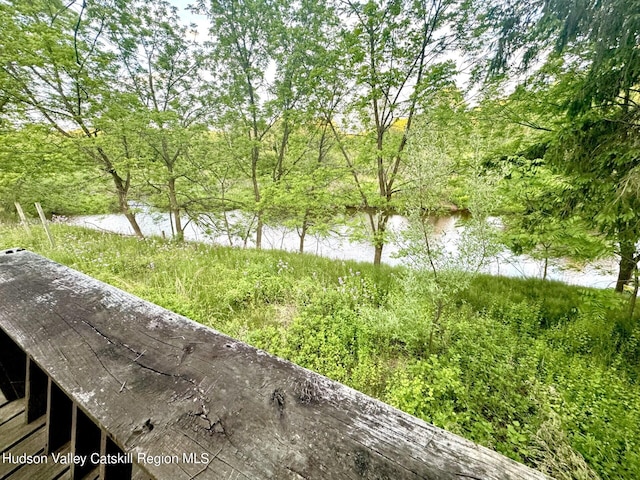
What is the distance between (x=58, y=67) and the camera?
15.4ft

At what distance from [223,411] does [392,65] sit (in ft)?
19.2

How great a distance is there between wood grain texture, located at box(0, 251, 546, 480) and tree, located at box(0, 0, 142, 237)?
19.3 feet

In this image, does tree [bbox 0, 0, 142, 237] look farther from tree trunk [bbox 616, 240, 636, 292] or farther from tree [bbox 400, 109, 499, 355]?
tree trunk [bbox 616, 240, 636, 292]

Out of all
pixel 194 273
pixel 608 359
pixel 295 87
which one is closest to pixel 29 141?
pixel 194 273

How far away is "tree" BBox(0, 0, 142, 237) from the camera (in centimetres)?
427

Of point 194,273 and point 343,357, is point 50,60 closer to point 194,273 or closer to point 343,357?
point 194,273

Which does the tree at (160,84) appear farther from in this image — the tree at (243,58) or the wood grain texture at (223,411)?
the wood grain texture at (223,411)

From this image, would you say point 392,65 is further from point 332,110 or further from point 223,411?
point 223,411

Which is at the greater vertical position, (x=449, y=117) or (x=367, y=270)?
(x=449, y=117)

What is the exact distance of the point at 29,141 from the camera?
15.6ft

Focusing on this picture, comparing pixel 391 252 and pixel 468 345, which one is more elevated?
pixel 391 252

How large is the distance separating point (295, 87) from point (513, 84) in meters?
4.76

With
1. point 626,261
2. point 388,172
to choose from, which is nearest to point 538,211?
point 626,261

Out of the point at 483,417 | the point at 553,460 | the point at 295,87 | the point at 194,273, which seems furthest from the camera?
the point at 295,87
